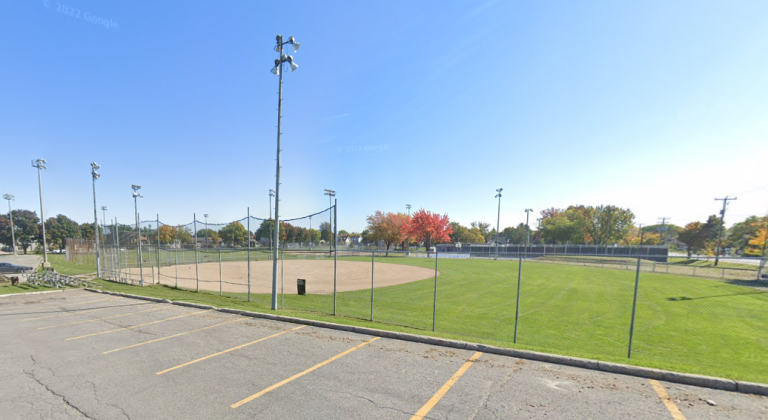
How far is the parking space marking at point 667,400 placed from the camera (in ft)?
13.1

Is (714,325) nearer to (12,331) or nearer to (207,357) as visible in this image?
(207,357)

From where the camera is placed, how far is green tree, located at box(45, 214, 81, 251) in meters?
83.7

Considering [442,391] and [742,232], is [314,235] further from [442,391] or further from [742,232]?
[742,232]

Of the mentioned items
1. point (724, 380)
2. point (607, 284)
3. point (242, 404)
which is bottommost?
point (607, 284)

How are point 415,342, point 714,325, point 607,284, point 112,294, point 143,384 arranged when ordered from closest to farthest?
point 143,384 < point 415,342 < point 714,325 < point 112,294 < point 607,284

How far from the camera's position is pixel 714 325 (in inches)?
447

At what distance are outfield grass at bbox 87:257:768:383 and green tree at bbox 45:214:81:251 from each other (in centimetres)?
11273

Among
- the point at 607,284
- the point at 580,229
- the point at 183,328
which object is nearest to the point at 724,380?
the point at 183,328

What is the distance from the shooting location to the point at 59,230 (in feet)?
278

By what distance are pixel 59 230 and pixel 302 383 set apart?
12632 cm

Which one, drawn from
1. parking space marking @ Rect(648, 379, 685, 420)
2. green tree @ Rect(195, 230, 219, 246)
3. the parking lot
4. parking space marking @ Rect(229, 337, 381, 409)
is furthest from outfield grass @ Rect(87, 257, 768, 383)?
green tree @ Rect(195, 230, 219, 246)

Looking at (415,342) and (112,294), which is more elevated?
(415,342)

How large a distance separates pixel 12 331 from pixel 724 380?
17731 mm

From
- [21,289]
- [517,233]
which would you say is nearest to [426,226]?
[21,289]
